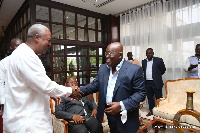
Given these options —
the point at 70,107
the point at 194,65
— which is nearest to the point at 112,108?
the point at 70,107

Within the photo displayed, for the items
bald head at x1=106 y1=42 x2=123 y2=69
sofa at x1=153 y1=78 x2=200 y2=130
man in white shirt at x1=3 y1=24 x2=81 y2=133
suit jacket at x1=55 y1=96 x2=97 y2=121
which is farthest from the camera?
sofa at x1=153 y1=78 x2=200 y2=130

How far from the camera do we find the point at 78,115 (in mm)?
2266

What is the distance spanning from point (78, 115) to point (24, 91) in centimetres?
112

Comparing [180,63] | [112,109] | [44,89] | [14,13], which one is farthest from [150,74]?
[14,13]

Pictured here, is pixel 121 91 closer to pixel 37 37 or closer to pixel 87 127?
pixel 37 37

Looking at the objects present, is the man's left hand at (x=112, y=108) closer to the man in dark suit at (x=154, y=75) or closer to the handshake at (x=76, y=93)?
the handshake at (x=76, y=93)

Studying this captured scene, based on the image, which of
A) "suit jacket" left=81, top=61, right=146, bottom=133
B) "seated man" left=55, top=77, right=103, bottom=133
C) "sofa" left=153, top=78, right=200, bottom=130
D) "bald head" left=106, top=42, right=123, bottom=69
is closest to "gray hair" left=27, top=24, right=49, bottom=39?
"bald head" left=106, top=42, right=123, bottom=69

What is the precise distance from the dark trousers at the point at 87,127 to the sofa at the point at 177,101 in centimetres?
143

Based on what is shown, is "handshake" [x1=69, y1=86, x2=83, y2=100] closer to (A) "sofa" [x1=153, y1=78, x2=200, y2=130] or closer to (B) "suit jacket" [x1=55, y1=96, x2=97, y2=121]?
(B) "suit jacket" [x1=55, y1=96, x2=97, y2=121]

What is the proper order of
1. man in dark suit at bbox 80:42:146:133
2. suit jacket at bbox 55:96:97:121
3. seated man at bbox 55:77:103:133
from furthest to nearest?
suit jacket at bbox 55:96:97:121, seated man at bbox 55:77:103:133, man in dark suit at bbox 80:42:146:133

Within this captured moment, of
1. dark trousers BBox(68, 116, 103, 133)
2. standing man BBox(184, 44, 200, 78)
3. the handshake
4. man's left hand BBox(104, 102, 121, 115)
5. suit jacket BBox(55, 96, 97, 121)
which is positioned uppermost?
standing man BBox(184, 44, 200, 78)

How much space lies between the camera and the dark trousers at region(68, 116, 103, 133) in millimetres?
2230

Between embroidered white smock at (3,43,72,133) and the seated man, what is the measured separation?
2.89 feet

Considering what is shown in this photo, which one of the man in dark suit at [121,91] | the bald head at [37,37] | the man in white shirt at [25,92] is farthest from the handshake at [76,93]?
the bald head at [37,37]
